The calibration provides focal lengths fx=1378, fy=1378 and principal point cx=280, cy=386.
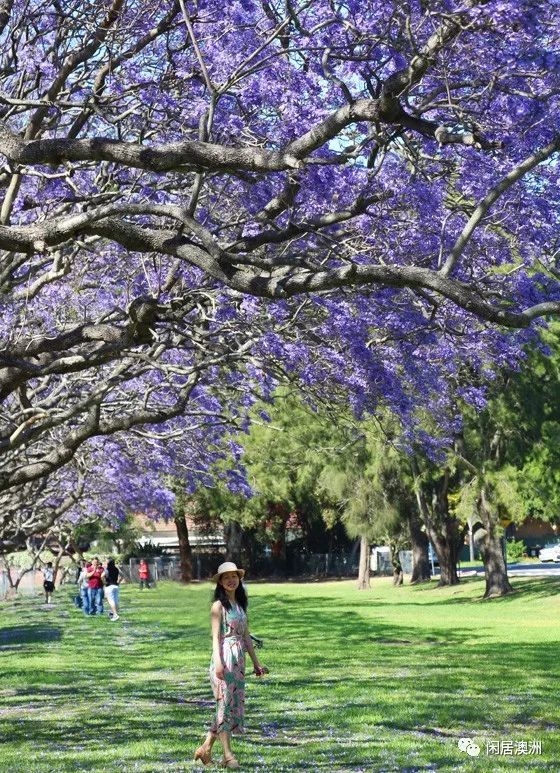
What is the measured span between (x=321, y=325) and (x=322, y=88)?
3586 millimetres

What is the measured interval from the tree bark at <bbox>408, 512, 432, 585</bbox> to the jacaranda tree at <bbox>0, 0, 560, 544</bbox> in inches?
1222

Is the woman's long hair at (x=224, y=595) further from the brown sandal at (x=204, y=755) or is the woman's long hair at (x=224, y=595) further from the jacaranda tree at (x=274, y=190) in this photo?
the jacaranda tree at (x=274, y=190)

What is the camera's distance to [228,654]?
9.61 m

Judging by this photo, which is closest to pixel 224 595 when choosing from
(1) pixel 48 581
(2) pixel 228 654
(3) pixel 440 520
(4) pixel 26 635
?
(2) pixel 228 654

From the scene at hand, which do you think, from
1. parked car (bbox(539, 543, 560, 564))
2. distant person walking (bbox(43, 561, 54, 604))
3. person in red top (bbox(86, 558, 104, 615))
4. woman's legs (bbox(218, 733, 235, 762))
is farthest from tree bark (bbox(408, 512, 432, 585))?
woman's legs (bbox(218, 733, 235, 762))

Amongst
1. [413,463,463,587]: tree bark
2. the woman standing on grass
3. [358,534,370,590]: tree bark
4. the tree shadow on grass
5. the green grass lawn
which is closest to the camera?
the woman standing on grass

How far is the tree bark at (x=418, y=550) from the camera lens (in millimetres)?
49219

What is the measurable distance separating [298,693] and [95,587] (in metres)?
21.6

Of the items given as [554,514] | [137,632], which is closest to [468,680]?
[137,632]

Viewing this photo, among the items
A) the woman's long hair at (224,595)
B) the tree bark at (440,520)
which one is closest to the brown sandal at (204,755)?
the woman's long hair at (224,595)

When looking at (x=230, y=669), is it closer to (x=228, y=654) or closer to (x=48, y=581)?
(x=228, y=654)

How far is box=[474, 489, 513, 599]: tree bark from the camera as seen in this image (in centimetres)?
3750

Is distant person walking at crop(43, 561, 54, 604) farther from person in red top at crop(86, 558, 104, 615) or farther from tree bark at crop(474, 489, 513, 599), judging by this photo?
tree bark at crop(474, 489, 513, 599)

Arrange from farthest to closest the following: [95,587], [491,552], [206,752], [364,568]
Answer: [364,568] < [491,552] < [95,587] < [206,752]
